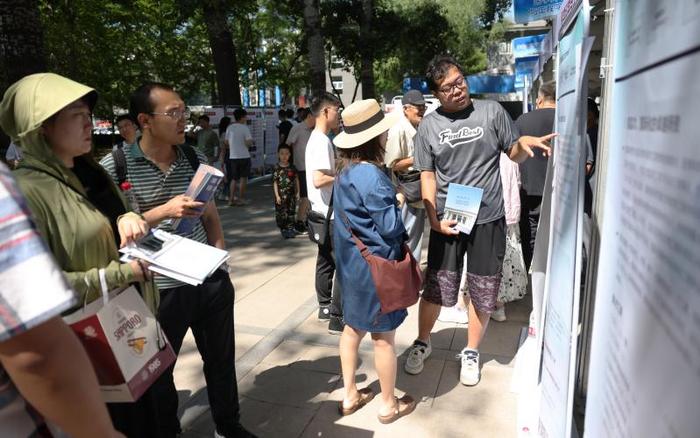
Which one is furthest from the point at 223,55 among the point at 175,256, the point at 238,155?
the point at 175,256

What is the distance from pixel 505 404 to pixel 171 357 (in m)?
1.89

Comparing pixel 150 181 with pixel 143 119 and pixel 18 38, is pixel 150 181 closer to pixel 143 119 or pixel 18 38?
pixel 143 119

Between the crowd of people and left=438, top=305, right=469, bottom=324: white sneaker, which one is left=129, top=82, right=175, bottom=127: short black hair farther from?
left=438, top=305, right=469, bottom=324: white sneaker

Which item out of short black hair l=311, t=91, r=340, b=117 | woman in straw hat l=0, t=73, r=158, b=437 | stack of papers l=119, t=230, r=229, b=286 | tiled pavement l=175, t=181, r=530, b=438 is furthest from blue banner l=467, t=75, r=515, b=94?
woman in straw hat l=0, t=73, r=158, b=437

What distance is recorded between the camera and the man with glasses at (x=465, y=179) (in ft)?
9.19

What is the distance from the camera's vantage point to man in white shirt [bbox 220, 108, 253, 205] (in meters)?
9.15

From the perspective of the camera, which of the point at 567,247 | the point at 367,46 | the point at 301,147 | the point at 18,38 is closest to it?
the point at 567,247

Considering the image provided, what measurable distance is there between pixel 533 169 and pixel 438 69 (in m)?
1.80

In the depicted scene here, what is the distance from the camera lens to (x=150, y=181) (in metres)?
2.13

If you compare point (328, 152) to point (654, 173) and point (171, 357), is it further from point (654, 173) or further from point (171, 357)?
point (654, 173)

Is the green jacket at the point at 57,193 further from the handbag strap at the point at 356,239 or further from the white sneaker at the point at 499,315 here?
the white sneaker at the point at 499,315

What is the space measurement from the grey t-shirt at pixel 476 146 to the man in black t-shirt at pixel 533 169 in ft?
4.44

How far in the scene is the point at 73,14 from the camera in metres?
15.9

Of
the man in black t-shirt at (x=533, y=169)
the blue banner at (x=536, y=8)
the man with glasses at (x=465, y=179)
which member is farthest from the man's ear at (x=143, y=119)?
the blue banner at (x=536, y=8)
